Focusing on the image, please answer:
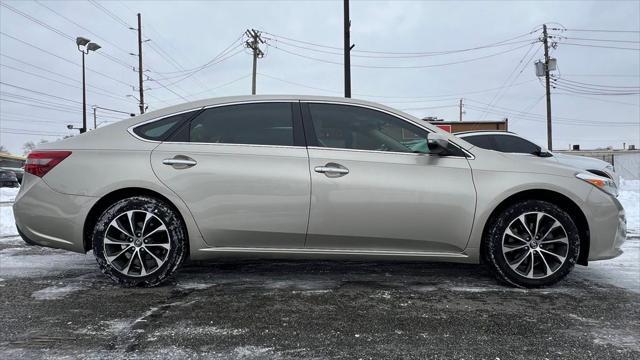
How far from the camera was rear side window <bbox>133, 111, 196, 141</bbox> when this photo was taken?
3666 mm

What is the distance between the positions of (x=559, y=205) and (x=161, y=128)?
10.9 ft

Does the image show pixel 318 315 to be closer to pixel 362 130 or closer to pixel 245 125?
pixel 362 130

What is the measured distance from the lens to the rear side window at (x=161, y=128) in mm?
3666

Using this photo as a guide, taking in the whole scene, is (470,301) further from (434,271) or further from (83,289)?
(83,289)

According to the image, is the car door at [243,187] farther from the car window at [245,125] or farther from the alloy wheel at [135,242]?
the alloy wheel at [135,242]

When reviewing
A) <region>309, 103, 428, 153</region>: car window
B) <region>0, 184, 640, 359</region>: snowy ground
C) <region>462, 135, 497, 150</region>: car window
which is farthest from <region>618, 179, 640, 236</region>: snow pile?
<region>309, 103, 428, 153</region>: car window

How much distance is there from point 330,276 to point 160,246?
4.77 ft

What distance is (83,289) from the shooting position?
3.57 m

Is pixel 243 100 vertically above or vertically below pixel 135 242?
above

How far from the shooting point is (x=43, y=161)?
3609mm

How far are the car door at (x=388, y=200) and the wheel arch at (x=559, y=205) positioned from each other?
215 millimetres

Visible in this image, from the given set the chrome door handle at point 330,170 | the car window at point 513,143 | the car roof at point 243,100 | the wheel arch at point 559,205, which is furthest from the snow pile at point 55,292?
the car window at point 513,143

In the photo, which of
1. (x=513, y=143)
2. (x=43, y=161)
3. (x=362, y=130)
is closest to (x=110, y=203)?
(x=43, y=161)

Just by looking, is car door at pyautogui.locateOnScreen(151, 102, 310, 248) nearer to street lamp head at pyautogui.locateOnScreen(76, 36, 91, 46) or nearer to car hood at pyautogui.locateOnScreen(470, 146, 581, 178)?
car hood at pyautogui.locateOnScreen(470, 146, 581, 178)
